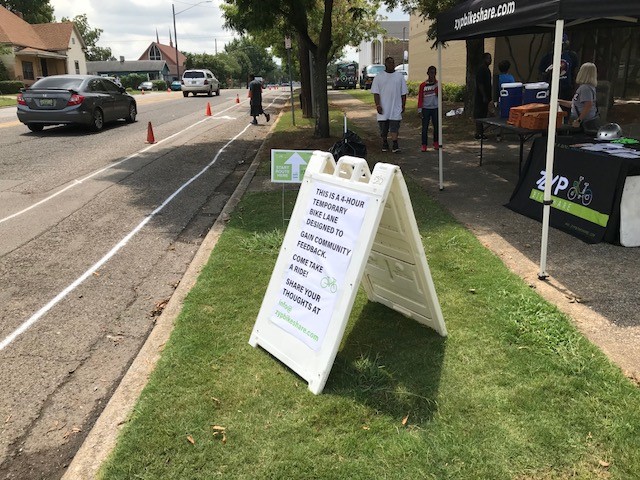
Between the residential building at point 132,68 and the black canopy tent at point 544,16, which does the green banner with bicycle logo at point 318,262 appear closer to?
the black canopy tent at point 544,16

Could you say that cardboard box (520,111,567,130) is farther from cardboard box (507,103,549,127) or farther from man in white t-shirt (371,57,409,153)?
man in white t-shirt (371,57,409,153)

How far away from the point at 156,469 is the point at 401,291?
203 centimetres

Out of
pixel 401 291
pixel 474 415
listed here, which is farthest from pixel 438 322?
pixel 474 415

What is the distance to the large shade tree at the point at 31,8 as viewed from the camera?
225 feet

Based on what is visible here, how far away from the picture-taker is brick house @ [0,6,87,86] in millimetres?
49094

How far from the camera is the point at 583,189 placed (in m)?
5.64

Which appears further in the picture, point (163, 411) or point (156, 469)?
point (163, 411)

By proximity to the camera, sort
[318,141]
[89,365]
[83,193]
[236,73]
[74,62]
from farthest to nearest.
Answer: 1. [236,73]
2. [74,62]
3. [318,141]
4. [83,193]
5. [89,365]

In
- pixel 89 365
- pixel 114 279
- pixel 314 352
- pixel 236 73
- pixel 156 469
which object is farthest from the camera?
pixel 236 73

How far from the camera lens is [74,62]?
6247 cm

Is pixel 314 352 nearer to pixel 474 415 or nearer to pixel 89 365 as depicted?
pixel 474 415

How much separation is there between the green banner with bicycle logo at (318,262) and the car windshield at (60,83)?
14135mm

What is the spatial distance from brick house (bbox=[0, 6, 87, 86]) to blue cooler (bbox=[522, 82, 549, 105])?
47.8 meters

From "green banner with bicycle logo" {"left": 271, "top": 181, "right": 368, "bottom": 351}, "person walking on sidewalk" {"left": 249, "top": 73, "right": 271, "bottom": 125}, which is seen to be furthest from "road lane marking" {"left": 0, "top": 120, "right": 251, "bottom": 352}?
"person walking on sidewalk" {"left": 249, "top": 73, "right": 271, "bottom": 125}
